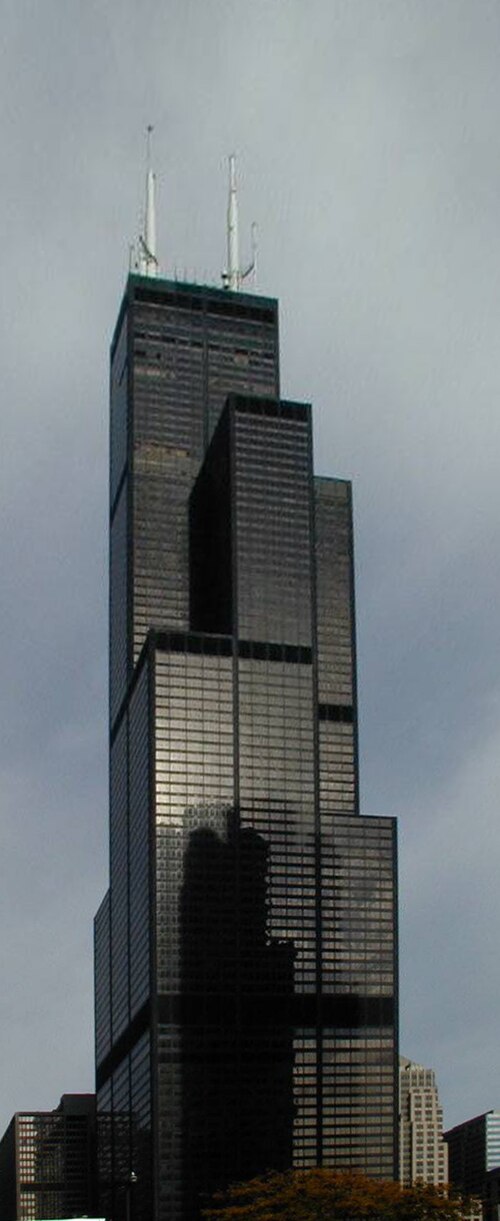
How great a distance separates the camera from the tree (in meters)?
130

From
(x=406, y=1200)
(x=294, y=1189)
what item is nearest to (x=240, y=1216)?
(x=294, y=1189)

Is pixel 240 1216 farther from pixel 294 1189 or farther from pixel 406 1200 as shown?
pixel 406 1200

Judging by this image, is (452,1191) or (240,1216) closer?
(452,1191)

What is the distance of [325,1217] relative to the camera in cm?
13362

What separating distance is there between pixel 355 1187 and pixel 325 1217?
510 centimetres

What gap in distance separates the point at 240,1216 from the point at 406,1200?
54.6 ft

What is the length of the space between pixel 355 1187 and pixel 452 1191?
8.54m

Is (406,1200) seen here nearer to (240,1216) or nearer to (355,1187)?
(355,1187)

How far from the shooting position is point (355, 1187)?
138125mm

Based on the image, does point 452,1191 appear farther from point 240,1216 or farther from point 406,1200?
point 240,1216

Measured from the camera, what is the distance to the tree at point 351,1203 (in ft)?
427

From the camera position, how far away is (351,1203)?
132 meters

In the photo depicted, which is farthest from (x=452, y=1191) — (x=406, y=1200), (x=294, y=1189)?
(x=294, y=1189)

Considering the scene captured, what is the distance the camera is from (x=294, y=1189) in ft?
455
